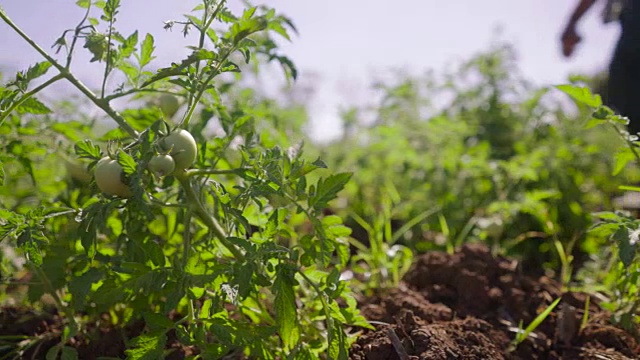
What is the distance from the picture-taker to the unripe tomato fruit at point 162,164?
4.33 feet

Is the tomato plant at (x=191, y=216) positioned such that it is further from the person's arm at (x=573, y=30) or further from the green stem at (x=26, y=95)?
the person's arm at (x=573, y=30)

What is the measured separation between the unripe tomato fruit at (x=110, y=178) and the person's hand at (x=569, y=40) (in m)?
3.01

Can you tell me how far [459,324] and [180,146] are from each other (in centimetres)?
93

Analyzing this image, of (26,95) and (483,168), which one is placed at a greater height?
(26,95)

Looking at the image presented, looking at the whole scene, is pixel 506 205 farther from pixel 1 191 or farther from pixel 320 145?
pixel 320 145

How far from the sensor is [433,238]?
3.24m

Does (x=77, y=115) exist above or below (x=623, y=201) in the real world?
above

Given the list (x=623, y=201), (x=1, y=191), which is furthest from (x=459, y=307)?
(x=623, y=201)

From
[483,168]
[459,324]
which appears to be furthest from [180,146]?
[483,168]

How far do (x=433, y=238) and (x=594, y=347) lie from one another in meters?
1.46

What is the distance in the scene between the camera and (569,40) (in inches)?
140

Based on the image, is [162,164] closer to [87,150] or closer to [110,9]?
[87,150]

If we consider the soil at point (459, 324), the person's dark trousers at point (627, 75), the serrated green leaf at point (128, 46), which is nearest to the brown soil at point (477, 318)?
the soil at point (459, 324)

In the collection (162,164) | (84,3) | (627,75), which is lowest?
(627,75)
